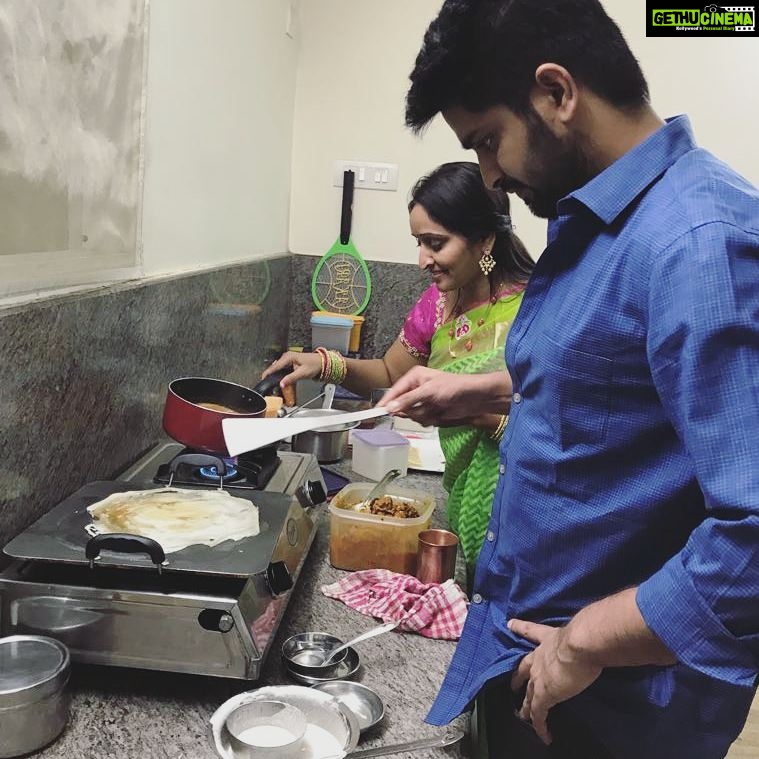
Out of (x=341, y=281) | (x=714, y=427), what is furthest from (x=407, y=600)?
(x=341, y=281)

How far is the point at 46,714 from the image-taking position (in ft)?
2.50

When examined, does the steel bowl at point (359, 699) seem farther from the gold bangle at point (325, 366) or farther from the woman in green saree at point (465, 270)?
the gold bangle at point (325, 366)

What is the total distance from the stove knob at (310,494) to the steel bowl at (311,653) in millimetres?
240

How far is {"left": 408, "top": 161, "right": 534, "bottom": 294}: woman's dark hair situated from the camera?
5.54ft

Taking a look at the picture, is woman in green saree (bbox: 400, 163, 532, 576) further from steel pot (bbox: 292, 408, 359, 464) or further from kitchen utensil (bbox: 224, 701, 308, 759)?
kitchen utensil (bbox: 224, 701, 308, 759)

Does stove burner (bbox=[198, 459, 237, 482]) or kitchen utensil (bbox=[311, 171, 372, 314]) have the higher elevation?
kitchen utensil (bbox=[311, 171, 372, 314])

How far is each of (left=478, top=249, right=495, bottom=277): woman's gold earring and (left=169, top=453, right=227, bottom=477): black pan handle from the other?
2.67 ft

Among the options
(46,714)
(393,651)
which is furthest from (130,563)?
(393,651)

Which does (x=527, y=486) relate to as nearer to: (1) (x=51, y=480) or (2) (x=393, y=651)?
(2) (x=393, y=651)

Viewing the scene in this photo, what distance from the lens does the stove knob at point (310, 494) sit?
1.23m

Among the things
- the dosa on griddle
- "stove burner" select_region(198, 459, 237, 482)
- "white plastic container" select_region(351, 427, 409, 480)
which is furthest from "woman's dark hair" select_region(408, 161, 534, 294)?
the dosa on griddle

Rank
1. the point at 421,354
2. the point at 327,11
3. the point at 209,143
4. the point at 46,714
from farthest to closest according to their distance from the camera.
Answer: the point at 327,11
the point at 421,354
the point at 209,143
the point at 46,714

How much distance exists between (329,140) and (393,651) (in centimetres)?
205

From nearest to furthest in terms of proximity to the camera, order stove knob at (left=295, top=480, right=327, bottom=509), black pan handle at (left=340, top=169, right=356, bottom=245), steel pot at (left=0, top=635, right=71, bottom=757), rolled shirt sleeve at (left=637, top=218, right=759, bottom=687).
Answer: rolled shirt sleeve at (left=637, top=218, right=759, bottom=687) < steel pot at (left=0, top=635, right=71, bottom=757) < stove knob at (left=295, top=480, right=327, bottom=509) < black pan handle at (left=340, top=169, right=356, bottom=245)
